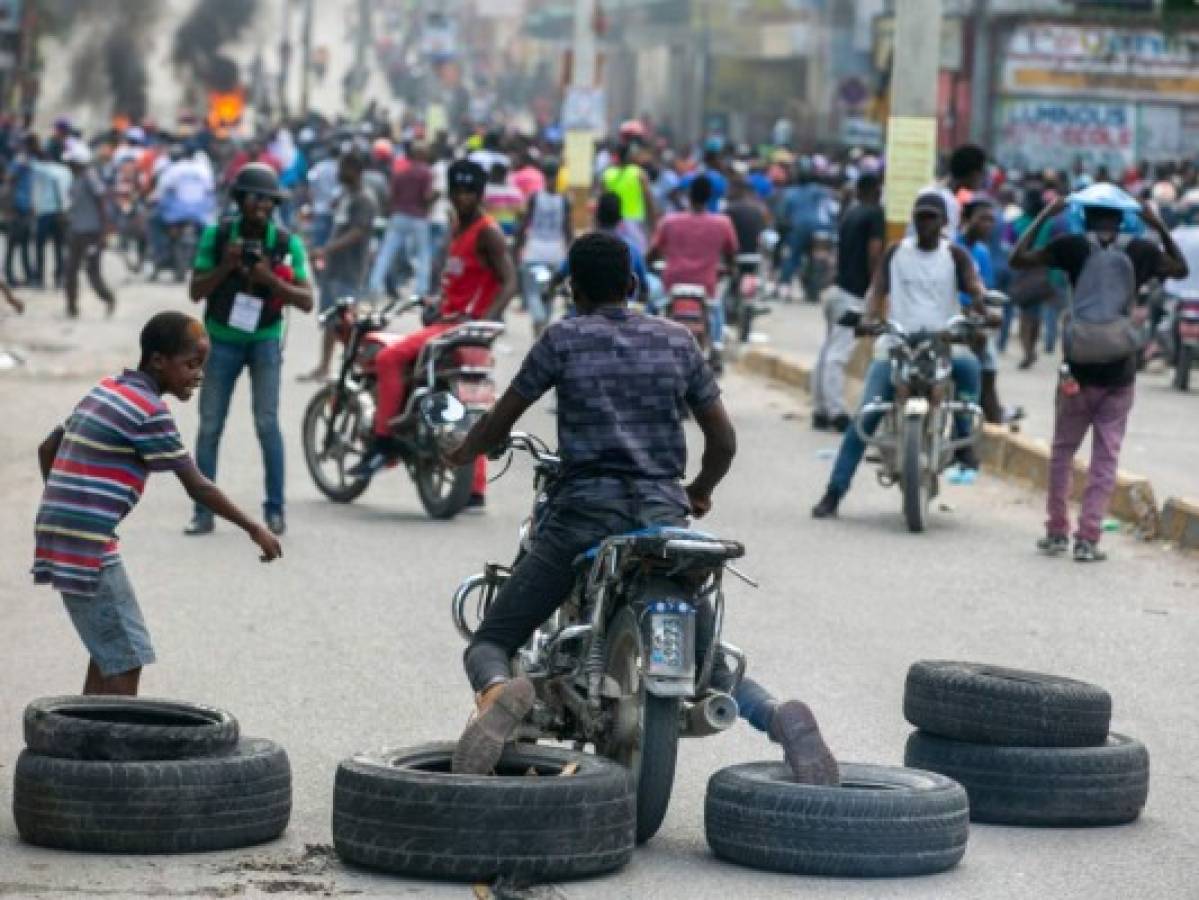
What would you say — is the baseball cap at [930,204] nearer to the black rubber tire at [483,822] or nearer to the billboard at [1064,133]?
the black rubber tire at [483,822]

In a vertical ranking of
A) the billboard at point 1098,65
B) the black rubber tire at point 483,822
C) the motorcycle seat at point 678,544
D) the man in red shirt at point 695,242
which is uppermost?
the billboard at point 1098,65

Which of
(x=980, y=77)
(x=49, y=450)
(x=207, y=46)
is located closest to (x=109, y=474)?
(x=49, y=450)

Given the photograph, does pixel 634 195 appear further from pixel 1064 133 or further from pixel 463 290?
pixel 1064 133

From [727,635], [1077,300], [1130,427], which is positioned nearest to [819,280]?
[1130,427]

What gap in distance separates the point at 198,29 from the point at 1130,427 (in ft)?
305

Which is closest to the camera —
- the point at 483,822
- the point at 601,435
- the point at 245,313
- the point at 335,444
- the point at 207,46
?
the point at 483,822

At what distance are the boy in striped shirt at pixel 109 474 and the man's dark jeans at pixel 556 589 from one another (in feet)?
2.02

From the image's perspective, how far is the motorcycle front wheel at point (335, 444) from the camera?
52.4 ft

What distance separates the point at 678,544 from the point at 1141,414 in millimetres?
16433

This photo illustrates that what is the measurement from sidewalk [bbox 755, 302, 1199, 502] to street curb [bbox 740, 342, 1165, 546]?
0.33 m

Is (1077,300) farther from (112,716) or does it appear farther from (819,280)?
(819,280)

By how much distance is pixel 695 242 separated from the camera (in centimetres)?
2234

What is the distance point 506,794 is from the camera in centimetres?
709

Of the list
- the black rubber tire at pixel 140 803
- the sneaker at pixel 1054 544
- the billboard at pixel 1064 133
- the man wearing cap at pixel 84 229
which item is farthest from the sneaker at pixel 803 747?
the billboard at pixel 1064 133
